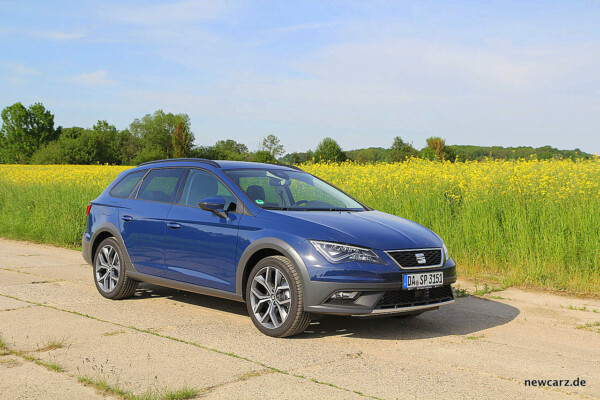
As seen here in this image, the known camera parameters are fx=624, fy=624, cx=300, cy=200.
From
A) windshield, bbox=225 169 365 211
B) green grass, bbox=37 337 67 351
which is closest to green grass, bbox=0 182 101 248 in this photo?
windshield, bbox=225 169 365 211

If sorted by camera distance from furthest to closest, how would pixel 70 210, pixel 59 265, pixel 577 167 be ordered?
pixel 70 210 < pixel 577 167 < pixel 59 265

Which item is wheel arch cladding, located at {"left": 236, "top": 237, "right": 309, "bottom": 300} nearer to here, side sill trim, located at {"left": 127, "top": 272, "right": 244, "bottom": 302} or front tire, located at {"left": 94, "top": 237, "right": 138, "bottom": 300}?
side sill trim, located at {"left": 127, "top": 272, "right": 244, "bottom": 302}

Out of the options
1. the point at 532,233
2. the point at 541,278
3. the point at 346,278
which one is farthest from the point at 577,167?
the point at 346,278

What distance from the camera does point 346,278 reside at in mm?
5359

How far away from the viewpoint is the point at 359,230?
5711 mm

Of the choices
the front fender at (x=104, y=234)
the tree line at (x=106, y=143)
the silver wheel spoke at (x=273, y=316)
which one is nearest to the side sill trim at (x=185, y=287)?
the front fender at (x=104, y=234)

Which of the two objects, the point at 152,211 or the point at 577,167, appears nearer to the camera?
the point at 152,211

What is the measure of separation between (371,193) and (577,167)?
13.9 feet

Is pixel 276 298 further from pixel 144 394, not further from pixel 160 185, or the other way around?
pixel 160 185

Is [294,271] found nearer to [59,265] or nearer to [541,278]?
[541,278]

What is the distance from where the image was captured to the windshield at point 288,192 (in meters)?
6.38

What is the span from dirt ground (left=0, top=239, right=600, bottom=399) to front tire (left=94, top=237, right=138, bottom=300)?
15cm

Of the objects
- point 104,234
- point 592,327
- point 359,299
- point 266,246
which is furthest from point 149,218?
point 592,327

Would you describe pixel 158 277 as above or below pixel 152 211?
below
